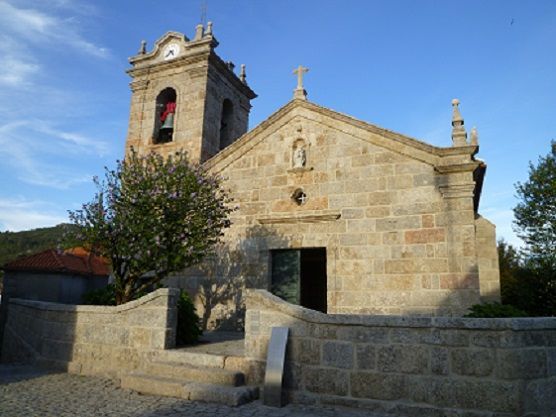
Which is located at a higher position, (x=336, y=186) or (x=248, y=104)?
(x=248, y=104)

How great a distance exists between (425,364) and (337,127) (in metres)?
7.29

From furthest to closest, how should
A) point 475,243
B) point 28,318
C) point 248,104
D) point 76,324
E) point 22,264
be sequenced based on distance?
point 248,104
point 22,264
point 28,318
point 475,243
point 76,324

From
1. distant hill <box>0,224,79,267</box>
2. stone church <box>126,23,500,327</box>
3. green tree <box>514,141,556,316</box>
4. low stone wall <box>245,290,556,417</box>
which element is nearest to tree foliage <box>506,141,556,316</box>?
green tree <box>514,141,556,316</box>

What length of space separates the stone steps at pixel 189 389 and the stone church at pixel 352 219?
180 inches

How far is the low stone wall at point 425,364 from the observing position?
4.77 metres

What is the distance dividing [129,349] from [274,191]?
5.73 m

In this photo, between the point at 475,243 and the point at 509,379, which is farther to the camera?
the point at 475,243

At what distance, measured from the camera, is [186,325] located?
808cm

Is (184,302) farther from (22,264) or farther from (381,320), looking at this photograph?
(22,264)

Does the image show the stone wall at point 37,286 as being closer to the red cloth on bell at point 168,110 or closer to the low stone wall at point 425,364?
the red cloth on bell at point 168,110

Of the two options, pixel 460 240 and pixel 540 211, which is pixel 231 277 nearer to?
pixel 460 240

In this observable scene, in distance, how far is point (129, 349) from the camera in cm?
749

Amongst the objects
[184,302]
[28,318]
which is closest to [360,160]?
[184,302]

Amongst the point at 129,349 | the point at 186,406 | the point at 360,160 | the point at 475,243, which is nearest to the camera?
the point at 186,406
